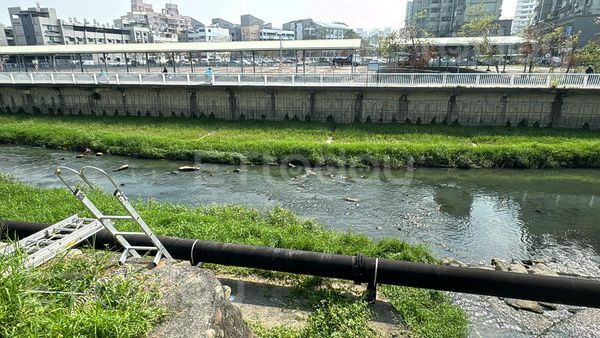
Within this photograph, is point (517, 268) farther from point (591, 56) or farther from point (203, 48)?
point (203, 48)

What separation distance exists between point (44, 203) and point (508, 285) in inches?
529

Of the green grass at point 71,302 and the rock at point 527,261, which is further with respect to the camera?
the rock at point 527,261

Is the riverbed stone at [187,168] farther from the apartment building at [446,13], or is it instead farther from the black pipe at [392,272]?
the apartment building at [446,13]

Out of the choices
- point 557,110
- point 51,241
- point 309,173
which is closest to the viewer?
point 51,241

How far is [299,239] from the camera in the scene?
9.39 meters

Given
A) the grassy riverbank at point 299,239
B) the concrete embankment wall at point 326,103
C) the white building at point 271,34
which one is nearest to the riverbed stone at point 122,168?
the grassy riverbank at point 299,239

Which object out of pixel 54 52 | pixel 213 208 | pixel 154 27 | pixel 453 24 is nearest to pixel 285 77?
pixel 213 208

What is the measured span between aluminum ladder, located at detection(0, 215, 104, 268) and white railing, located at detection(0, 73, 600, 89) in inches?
820

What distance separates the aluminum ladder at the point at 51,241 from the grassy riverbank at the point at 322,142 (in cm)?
1449

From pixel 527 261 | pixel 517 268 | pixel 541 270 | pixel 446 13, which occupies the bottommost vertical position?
pixel 527 261

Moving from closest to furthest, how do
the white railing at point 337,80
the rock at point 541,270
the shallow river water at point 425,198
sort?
1. the rock at point 541,270
2. the shallow river water at point 425,198
3. the white railing at point 337,80

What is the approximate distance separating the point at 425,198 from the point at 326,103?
1213cm

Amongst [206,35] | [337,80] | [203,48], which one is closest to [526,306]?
[337,80]

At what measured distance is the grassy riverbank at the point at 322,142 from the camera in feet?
62.3
